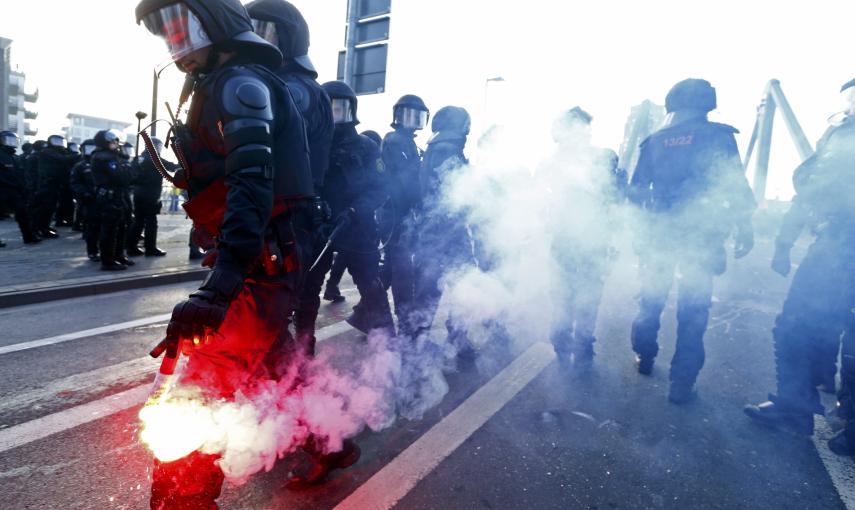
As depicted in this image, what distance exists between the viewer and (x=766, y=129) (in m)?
31.8

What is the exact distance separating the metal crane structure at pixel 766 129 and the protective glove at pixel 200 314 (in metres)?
35.1

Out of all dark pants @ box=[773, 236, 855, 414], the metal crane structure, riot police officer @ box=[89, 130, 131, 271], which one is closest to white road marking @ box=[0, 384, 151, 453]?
dark pants @ box=[773, 236, 855, 414]

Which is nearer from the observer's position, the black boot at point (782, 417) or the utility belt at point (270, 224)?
the utility belt at point (270, 224)

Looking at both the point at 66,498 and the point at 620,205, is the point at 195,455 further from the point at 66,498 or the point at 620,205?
the point at 620,205

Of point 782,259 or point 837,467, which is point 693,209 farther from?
point 837,467

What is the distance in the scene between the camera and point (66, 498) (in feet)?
6.07

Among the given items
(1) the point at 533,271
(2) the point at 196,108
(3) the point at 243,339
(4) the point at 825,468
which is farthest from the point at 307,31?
(1) the point at 533,271

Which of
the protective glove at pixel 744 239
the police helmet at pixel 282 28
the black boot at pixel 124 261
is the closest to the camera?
the police helmet at pixel 282 28

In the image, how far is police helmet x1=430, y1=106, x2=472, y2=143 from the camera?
3916 mm

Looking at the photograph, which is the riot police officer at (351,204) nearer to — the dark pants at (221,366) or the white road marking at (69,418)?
the white road marking at (69,418)

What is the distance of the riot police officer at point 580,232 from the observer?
12.7 ft

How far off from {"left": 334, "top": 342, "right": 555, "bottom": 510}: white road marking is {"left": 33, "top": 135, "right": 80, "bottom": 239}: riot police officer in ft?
33.0

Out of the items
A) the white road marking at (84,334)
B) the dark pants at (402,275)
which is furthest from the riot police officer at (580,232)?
the white road marking at (84,334)

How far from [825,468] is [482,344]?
8.13 feet
